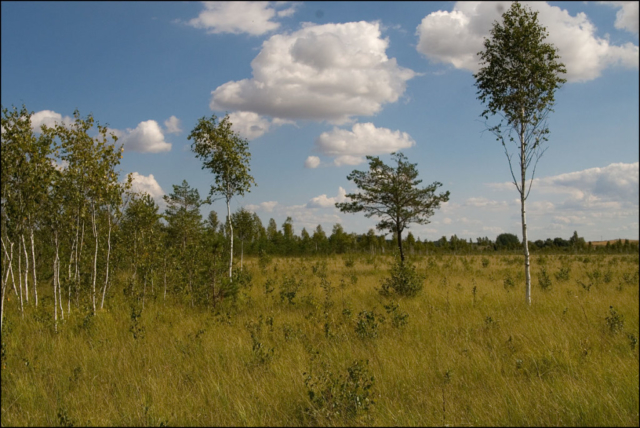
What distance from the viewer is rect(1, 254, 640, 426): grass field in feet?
15.3

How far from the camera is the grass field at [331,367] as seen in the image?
4652 millimetres

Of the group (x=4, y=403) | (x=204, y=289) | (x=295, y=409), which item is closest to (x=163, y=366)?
(x=4, y=403)

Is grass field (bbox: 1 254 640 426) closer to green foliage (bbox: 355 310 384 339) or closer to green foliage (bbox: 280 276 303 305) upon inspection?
green foliage (bbox: 355 310 384 339)

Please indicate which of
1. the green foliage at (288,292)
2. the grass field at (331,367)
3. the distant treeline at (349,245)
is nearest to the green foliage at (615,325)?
the grass field at (331,367)

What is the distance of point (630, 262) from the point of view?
74.6ft

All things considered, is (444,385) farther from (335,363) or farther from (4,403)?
(4,403)

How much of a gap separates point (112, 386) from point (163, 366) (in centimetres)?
83

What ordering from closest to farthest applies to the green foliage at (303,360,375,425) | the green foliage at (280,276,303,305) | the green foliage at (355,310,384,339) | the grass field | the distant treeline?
the green foliage at (303,360,375,425), the grass field, the green foliage at (355,310,384,339), the green foliage at (280,276,303,305), the distant treeline

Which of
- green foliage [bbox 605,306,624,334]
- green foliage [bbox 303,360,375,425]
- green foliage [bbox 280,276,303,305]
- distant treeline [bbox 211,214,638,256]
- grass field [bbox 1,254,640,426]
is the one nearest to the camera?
green foliage [bbox 303,360,375,425]

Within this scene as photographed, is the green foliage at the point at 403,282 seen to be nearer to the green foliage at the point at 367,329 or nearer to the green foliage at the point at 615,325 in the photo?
the green foliage at the point at 367,329

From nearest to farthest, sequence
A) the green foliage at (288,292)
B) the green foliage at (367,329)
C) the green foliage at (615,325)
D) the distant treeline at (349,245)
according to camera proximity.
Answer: the green foliage at (615,325) < the green foliage at (367,329) < the green foliage at (288,292) < the distant treeline at (349,245)

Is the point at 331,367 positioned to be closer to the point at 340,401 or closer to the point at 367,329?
the point at 340,401

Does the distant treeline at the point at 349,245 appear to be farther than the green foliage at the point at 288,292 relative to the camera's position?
Yes

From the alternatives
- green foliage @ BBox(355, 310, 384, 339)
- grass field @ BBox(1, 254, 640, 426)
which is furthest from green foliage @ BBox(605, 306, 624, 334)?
green foliage @ BBox(355, 310, 384, 339)
